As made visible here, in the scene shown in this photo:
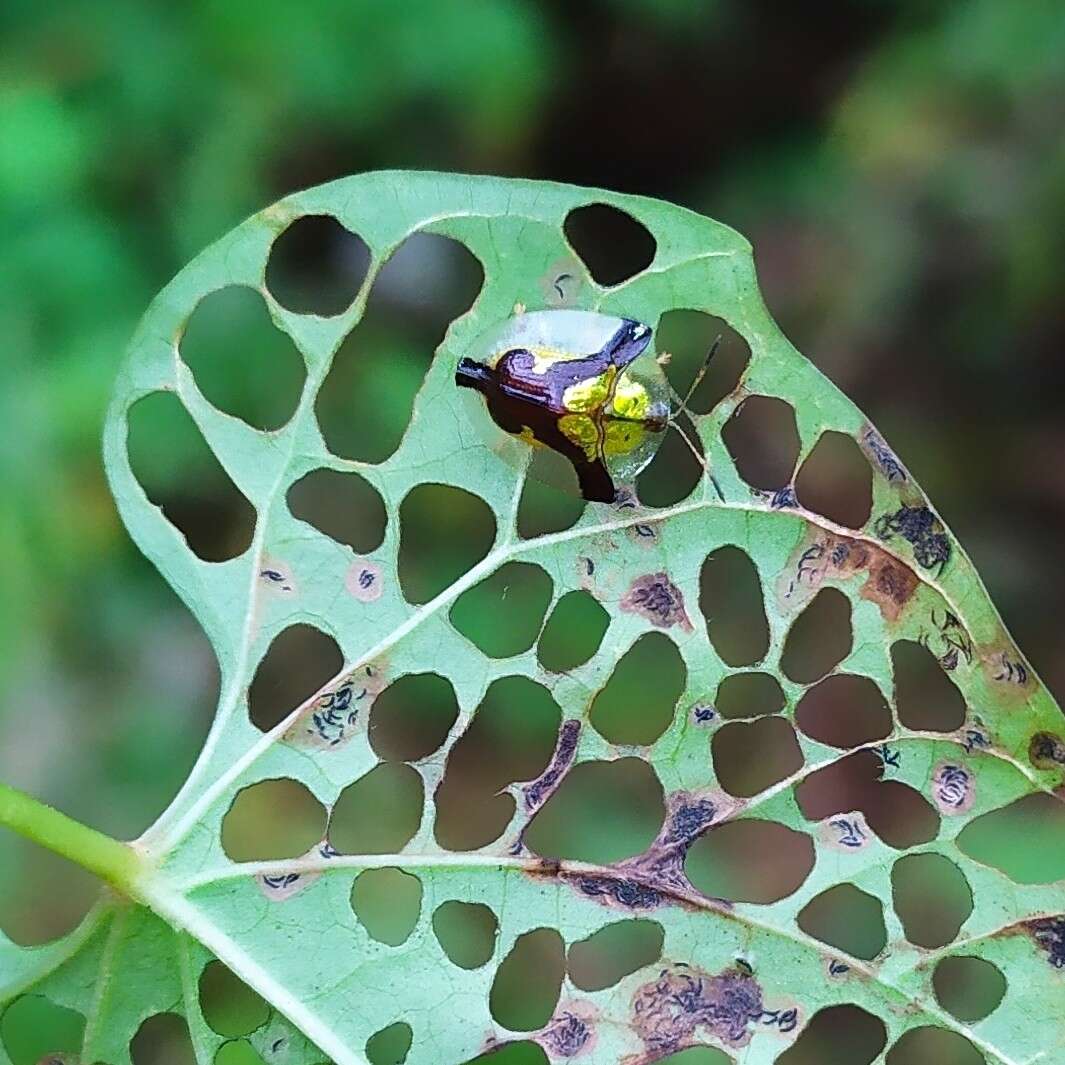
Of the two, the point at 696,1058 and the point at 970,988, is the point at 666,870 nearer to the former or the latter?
the point at 970,988

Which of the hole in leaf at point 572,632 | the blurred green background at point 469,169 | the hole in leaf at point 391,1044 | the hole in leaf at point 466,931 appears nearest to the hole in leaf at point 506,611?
the hole in leaf at point 572,632

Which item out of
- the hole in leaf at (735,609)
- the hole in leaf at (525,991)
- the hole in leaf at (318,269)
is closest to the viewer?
the hole in leaf at (525,991)

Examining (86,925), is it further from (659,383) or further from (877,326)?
(877,326)

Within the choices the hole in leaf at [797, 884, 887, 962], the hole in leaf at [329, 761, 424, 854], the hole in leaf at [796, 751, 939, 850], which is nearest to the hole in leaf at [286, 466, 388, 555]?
the hole in leaf at [329, 761, 424, 854]

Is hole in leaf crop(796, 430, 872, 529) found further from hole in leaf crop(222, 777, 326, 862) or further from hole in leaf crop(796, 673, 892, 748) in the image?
hole in leaf crop(222, 777, 326, 862)

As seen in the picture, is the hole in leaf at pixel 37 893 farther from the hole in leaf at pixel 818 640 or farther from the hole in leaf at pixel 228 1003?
the hole in leaf at pixel 818 640
